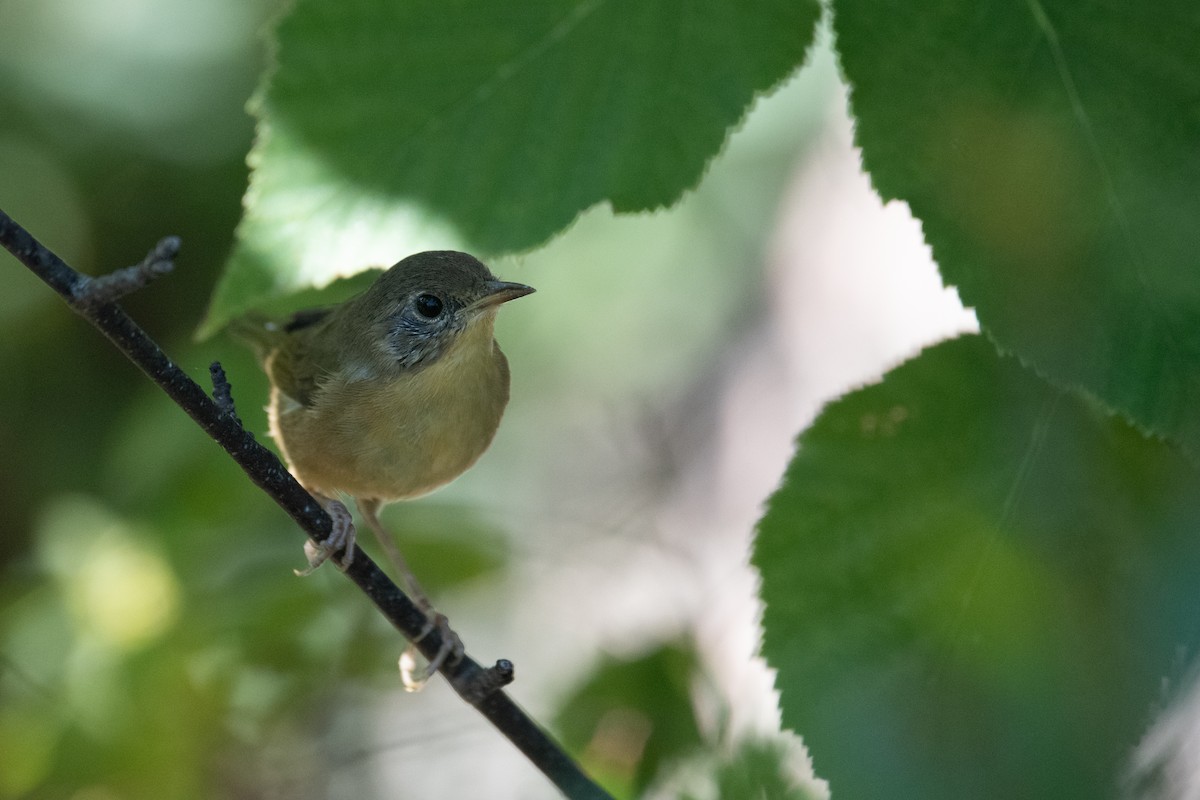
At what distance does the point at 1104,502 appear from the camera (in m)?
1.84

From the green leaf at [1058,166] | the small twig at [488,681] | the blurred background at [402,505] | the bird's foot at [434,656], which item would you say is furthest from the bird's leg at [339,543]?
the green leaf at [1058,166]

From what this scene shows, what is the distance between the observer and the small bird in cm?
295

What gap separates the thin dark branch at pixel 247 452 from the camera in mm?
1433

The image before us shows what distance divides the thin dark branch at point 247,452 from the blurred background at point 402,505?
50cm

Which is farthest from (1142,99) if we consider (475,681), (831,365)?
(831,365)

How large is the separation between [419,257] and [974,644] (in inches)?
75.9

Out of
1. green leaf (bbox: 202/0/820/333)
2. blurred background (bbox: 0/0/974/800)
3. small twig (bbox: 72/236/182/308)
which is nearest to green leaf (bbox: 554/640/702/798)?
blurred background (bbox: 0/0/974/800)

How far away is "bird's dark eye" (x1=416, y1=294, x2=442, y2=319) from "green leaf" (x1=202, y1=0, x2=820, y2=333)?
100cm

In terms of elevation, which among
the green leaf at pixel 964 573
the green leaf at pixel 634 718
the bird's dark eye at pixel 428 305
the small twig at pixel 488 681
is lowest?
the green leaf at pixel 964 573

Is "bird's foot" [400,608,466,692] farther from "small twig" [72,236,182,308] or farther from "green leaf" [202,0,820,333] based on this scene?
"small twig" [72,236,182,308]

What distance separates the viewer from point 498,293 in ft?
9.74

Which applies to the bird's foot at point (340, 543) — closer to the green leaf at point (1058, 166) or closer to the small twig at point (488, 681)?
the small twig at point (488, 681)

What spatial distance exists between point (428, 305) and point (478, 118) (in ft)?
3.42

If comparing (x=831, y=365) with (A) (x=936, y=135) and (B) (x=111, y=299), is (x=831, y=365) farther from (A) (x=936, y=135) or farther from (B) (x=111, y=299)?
(B) (x=111, y=299)
